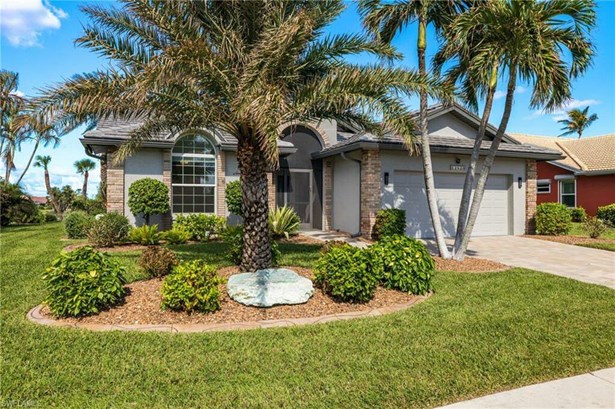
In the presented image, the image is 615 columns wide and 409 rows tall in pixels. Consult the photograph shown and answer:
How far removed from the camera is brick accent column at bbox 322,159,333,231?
16.3 m

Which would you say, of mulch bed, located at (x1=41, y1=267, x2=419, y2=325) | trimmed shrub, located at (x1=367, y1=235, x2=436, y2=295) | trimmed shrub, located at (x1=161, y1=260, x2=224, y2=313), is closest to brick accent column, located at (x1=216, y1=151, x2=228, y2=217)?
mulch bed, located at (x1=41, y1=267, x2=419, y2=325)

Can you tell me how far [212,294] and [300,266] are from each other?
3.23 m

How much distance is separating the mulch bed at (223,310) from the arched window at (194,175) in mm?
7840

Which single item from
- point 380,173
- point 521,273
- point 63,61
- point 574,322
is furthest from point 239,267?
point 380,173

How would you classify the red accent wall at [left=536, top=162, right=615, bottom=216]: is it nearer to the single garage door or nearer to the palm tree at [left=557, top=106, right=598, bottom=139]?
the single garage door

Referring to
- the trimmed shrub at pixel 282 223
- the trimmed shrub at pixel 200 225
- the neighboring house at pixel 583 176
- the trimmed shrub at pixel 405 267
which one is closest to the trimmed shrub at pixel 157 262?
the trimmed shrub at pixel 405 267

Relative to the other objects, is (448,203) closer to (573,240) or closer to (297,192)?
(573,240)

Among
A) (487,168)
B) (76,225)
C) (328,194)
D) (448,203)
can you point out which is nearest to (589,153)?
(448,203)

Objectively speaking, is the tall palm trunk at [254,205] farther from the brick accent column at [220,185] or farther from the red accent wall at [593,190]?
the red accent wall at [593,190]

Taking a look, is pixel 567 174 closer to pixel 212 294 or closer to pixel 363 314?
pixel 363 314

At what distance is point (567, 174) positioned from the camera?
23.7 metres

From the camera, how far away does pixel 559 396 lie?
337 cm

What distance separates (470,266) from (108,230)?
1057 cm

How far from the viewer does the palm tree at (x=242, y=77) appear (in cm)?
574
